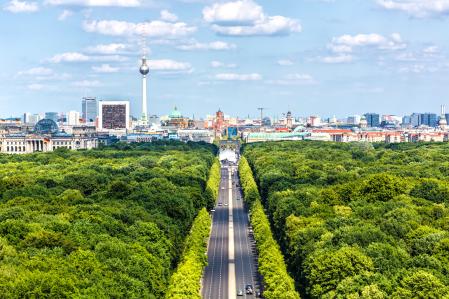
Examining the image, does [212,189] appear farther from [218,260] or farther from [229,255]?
[218,260]

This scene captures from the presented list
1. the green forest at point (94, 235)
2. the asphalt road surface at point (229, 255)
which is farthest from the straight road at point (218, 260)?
the green forest at point (94, 235)

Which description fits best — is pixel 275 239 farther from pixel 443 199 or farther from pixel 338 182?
pixel 338 182

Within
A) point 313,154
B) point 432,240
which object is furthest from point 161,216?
point 313,154

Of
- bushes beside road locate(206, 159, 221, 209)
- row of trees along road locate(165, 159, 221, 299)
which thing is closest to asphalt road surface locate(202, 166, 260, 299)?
row of trees along road locate(165, 159, 221, 299)

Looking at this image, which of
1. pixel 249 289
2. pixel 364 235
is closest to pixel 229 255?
pixel 249 289

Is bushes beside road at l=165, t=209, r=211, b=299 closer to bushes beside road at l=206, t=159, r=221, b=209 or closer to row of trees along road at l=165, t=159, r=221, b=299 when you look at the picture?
row of trees along road at l=165, t=159, r=221, b=299

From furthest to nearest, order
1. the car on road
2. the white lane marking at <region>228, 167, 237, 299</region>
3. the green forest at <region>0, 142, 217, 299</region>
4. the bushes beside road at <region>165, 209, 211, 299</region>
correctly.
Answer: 1. the white lane marking at <region>228, 167, 237, 299</region>
2. the car on road
3. the bushes beside road at <region>165, 209, 211, 299</region>
4. the green forest at <region>0, 142, 217, 299</region>
